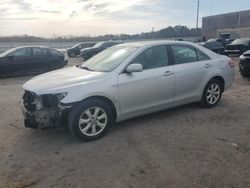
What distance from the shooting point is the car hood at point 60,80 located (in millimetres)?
5051

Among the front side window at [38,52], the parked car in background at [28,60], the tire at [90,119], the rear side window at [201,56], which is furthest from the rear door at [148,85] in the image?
the front side window at [38,52]

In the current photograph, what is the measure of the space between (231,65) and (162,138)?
125 inches

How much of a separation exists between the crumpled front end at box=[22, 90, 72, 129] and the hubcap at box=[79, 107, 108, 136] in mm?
307

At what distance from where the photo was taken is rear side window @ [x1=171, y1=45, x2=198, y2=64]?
21.1 feet

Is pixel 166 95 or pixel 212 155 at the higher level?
pixel 166 95

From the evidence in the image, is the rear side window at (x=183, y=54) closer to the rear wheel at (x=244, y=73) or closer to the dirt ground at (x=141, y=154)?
the dirt ground at (x=141, y=154)

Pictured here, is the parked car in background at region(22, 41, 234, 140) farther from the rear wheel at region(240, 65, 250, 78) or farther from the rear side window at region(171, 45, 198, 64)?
the rear wheel at region(240, 65, 250, 78)

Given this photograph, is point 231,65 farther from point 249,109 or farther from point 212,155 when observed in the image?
point 212,155

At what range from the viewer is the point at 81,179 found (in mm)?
3984

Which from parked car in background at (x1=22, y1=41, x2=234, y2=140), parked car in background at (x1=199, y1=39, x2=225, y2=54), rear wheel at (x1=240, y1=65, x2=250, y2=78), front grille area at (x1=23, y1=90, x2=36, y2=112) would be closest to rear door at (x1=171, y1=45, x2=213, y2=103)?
parked car in background at (x1=22, y1=41, x2=234, y2=140)

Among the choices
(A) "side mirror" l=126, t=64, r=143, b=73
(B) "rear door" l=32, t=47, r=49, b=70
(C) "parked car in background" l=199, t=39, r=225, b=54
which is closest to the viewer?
(A) "side mirror" l=126, t=64, r=143, b=73

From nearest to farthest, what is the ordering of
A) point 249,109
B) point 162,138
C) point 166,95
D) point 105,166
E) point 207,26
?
1. point 105,166
2. point 162,138
3. point 166,95
4. point 249,109
5. point 207,26

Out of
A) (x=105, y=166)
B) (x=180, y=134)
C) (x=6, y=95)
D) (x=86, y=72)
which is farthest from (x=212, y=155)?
(x=6, y=95)

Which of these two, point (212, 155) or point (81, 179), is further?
point (212, 155)
